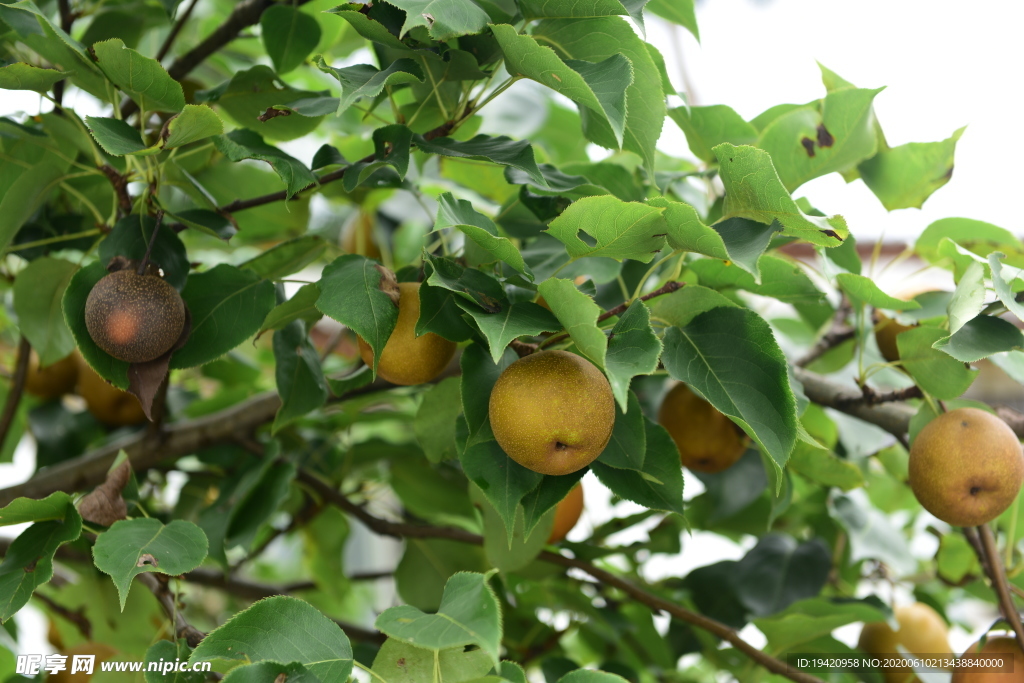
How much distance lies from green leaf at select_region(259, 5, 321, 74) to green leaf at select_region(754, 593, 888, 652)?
0.74 m

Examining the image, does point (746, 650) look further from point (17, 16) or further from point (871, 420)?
point (17, 16)

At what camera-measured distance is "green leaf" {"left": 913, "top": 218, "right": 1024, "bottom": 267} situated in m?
0.74

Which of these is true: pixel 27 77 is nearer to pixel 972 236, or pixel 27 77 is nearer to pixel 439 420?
pixel 439 420

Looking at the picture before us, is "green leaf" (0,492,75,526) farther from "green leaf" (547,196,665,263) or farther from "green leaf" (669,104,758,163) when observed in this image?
"green leaf" (669,104,758,163)

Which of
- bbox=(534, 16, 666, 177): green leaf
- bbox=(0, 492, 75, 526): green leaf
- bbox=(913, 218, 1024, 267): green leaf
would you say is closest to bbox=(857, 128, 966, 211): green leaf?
bbox=(913, 218, 1024, 267): green leaf

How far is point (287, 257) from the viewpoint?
0.68 meters

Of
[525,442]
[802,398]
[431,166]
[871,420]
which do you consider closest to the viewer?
[525,442]

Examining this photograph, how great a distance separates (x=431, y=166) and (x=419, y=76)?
46 cm

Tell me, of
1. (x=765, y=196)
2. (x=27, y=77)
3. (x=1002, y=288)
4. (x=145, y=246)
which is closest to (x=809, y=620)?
(x=1002, y=288)

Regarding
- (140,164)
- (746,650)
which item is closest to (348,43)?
(140,164)

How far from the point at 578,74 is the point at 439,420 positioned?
318 mm

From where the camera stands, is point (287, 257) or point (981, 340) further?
point (287, 257)

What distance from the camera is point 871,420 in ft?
2.44

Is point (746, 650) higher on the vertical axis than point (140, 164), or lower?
lower
